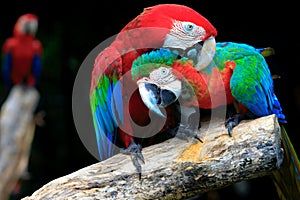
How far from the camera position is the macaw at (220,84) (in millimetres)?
1805

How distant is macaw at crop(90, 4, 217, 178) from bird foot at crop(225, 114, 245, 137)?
22cm

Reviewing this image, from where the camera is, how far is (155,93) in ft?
5.90

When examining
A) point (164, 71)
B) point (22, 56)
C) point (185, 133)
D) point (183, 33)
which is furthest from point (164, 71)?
point (22, 56)

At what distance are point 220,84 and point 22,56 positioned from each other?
221cm

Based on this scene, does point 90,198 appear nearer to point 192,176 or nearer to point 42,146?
point 192,176

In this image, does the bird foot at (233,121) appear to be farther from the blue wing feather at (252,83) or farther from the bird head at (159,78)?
the bird head at (159,78)

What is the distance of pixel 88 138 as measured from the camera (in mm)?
2387

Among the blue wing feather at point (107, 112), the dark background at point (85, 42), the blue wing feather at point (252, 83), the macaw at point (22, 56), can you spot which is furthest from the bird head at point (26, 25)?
the blue wing feather at point (252, 83)

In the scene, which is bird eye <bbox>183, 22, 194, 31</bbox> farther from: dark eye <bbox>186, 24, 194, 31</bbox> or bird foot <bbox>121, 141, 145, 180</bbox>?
bird foot <bbox>121, 141, 145, 180</bbox>

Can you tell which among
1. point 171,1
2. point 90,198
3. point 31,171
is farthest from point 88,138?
point 31,171

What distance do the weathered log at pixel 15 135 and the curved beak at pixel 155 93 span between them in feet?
3.83

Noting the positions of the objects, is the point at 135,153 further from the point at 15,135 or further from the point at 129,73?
the point at 15,135

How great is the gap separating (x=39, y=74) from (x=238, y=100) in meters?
2.13

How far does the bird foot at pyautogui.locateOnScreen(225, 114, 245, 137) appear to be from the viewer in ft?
5.94
